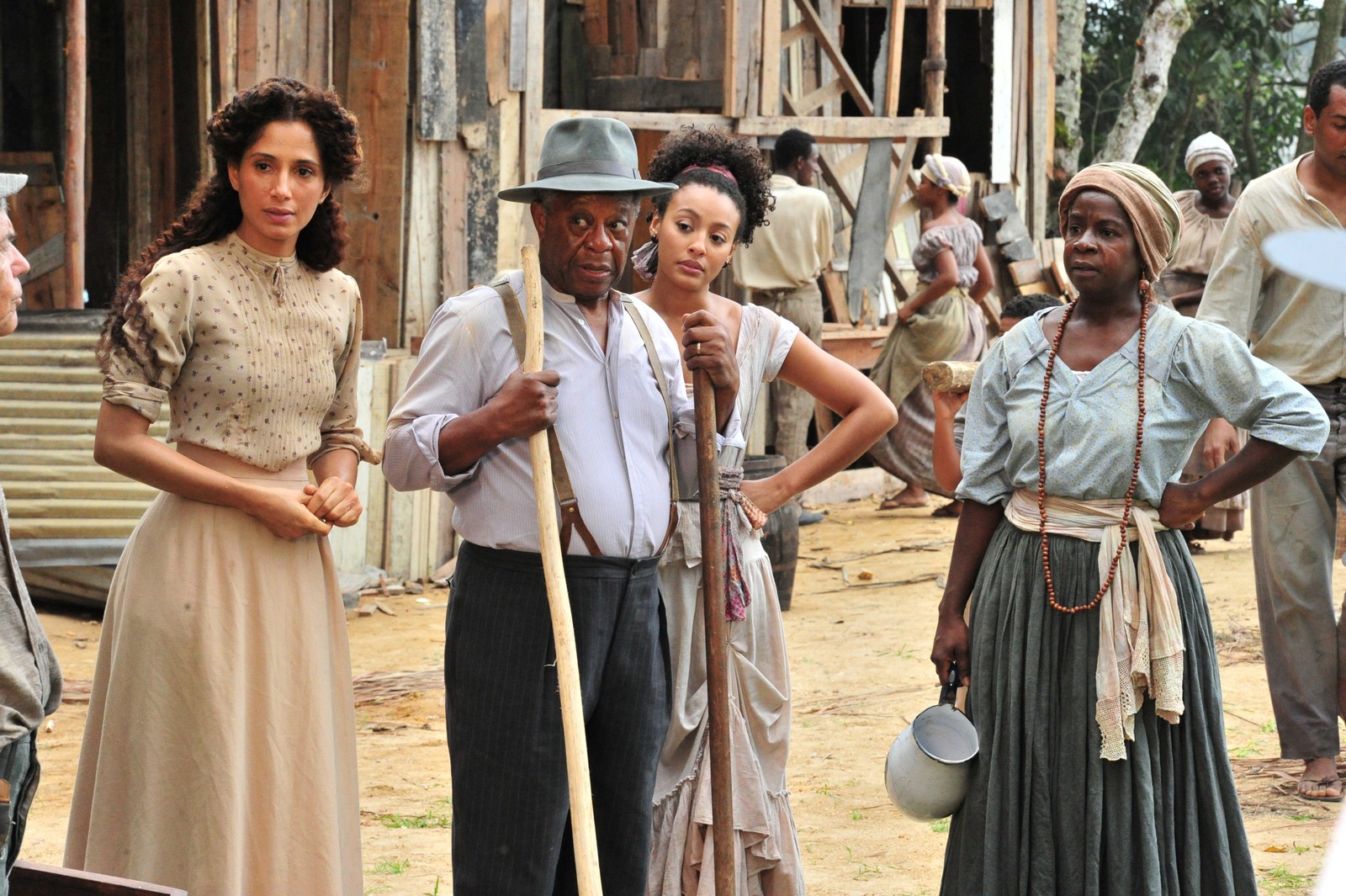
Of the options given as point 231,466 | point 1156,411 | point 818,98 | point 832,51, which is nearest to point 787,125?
point 832,51

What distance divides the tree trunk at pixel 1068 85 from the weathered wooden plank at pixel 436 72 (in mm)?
8160

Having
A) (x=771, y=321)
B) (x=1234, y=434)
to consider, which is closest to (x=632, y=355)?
(x=771, y=321)

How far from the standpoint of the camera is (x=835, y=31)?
465 inches

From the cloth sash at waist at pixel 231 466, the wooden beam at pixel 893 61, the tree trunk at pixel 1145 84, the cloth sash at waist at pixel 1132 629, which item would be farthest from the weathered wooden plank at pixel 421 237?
the tree trunk at pixel 1145 84

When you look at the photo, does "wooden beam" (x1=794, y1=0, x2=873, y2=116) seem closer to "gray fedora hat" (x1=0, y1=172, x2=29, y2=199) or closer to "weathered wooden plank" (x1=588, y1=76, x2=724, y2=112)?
"weathered wooden plank" (x1=588, y1=76, x2=724, y2=112)

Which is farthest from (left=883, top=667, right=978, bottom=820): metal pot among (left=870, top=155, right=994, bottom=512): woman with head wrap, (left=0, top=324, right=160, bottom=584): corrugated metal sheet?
(left=870, top=155, right=994, bottom=512): woman with head wrap

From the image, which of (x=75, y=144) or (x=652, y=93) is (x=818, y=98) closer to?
(x=652, y=93)

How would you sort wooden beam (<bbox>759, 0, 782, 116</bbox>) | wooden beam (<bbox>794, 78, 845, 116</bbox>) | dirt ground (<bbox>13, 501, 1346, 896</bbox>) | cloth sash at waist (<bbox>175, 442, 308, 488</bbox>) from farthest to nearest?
wooden beam (<bbox>794, 78, 845, 116</bbox>) < wooden beam (<bbox>759, 0, 782, 116</bbox>) < dirt ground (<bbox>13, 501, 1346, 896</bbox>) < cloth sash at waist (<bbox>175, 442, 308, 488</bbox>)

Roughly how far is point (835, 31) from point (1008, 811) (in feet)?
31.2

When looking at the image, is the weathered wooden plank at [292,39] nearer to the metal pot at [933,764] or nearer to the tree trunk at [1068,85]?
the metal pot at [933,764]

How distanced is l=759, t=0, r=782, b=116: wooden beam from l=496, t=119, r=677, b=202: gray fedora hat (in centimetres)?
687

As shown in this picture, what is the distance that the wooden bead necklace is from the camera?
10.5ft

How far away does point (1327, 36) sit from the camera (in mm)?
17891

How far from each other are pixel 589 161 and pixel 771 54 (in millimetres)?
7008
